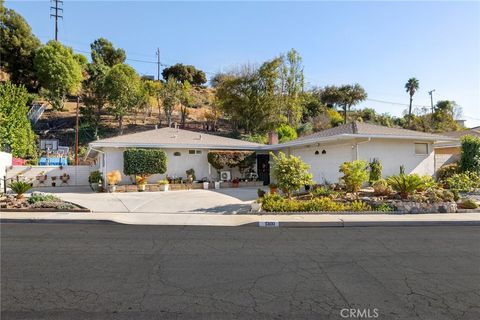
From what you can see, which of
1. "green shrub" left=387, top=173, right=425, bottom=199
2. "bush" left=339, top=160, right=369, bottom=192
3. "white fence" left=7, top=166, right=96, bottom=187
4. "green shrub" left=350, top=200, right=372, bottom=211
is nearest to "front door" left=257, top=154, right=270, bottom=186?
"bush" left=339, top=160, right=369, bottom=192

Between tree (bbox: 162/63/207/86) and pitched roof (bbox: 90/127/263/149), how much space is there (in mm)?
44422

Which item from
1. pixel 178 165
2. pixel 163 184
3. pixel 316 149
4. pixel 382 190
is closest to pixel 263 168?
pixel 316 149

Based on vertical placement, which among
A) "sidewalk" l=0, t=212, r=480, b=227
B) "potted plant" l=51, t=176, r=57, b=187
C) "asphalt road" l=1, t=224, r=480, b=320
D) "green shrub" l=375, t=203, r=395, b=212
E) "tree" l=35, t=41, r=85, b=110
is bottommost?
"asphalt road" l=1, t=224, r=480, b=320

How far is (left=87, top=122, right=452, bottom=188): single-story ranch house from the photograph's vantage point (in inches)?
716

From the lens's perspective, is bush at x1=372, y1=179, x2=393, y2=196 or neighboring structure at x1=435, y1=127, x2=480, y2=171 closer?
bush at x1=372, y1=179, x2=393, y2=196

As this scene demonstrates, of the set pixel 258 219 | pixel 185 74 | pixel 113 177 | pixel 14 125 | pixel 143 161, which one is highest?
pixel 185 74

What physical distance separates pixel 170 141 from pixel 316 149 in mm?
9294

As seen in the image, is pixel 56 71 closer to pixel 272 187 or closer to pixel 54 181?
pixel 54 181

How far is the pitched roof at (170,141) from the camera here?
20.8 m

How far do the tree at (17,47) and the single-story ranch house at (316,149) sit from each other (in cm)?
3423

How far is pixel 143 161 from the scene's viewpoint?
20.4 m

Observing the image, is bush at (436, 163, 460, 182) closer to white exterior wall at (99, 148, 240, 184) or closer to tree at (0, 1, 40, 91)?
white exterior wall at (99, 148, 240, 184)

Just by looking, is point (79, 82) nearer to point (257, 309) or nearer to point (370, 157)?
point (370, 157)

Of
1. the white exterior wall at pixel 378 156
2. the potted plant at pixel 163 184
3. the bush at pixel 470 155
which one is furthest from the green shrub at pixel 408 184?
the potted plant at pixel 163 184
